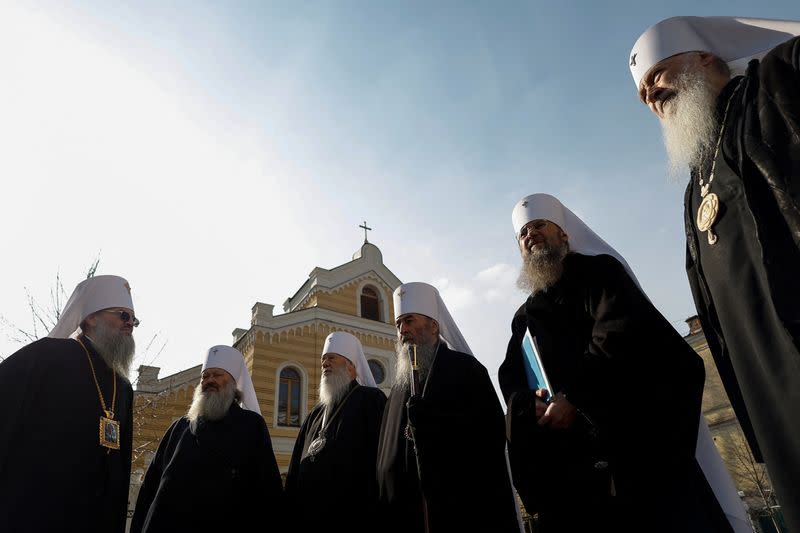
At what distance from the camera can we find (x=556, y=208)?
4.02m

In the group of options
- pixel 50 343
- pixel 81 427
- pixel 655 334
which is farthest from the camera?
pixel 50 343

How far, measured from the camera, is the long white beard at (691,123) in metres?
2.38

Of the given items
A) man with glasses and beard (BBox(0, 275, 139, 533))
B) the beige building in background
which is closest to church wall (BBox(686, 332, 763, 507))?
the beige building in background

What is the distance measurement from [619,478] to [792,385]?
3.74 ft

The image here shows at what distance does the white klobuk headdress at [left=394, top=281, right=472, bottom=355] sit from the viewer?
5.25 meters

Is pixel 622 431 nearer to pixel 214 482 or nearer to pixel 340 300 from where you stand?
pixel 214 482

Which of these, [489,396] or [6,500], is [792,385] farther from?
[6,500]

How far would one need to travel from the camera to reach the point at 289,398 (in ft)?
57.9

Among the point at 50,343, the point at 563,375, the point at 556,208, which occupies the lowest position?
the point at 563,375

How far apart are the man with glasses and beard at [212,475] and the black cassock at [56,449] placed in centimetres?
65

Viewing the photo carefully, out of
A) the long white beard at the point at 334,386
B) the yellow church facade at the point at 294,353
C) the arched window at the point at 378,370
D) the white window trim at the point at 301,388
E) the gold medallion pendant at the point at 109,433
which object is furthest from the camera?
the arched window at the point at 378,370

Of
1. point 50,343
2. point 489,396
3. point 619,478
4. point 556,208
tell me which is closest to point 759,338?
point 619,478

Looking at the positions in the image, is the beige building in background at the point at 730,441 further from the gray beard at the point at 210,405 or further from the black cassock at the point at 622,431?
the black cassock at the point at 622,431

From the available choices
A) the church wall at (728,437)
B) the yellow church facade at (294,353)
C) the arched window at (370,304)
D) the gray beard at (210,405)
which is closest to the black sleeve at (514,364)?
the gray beard at (210,405)
